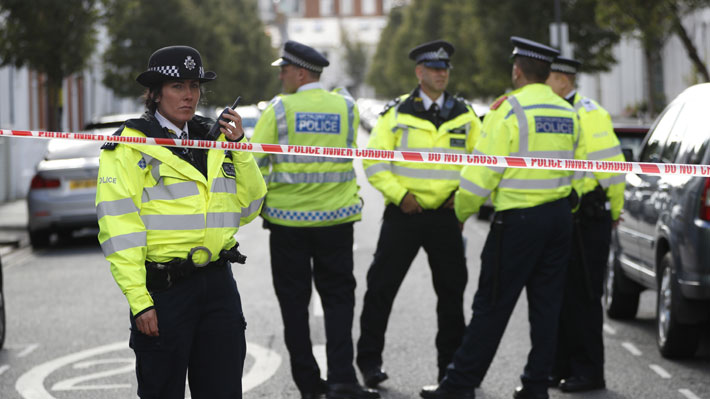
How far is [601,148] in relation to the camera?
6.59 m

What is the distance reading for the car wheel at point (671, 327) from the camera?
7.36m

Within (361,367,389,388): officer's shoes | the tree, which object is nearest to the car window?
(361,367,389,388): officer's shoes

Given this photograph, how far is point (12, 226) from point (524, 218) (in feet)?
46.9

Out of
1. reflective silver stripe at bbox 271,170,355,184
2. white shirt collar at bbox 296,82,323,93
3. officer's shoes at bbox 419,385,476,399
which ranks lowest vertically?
officer's shoes at bbox 419,385,476,399

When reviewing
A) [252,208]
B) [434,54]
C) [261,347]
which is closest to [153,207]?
[252,208]

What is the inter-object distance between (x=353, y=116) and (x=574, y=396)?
203 centimetres

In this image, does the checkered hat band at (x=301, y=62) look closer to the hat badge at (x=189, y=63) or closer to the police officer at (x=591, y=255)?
the police officer at (x=591, y=255)

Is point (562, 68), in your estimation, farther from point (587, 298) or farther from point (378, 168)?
point (587, 298)

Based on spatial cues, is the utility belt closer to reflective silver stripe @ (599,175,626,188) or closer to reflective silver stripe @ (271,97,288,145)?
reflective silver stripe @ (271,97,288,145)

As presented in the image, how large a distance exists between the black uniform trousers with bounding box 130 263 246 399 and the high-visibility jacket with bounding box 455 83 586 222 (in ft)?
6.55

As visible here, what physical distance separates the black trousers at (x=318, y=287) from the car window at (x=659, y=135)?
2780 mm

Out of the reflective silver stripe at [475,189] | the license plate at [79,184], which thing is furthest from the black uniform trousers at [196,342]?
the license plate at [79,184]

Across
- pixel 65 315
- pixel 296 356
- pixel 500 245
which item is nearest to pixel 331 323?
pixel 296 356

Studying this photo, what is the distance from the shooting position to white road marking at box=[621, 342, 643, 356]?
25.6ft
